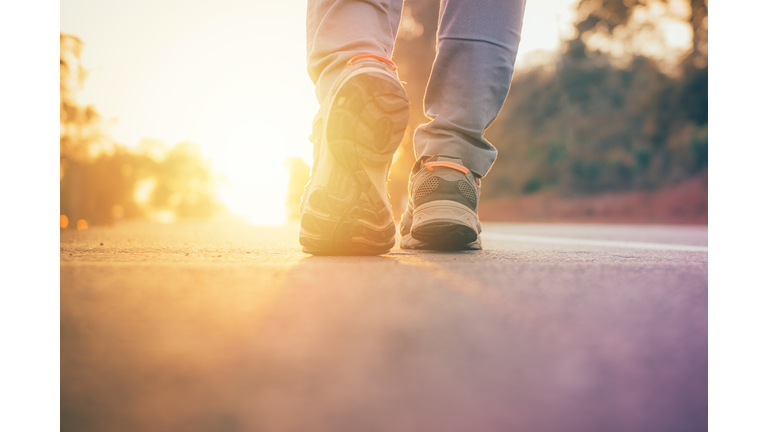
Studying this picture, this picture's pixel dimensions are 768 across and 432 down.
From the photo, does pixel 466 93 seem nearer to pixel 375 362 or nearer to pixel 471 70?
pixel 471 70

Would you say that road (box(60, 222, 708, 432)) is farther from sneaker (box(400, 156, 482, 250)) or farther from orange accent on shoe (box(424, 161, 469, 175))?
orange accent on shoe (box(424, 161, 469, 175))

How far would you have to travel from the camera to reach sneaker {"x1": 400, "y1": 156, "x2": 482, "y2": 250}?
103cm

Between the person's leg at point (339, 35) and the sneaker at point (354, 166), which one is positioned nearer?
the sneaker at point (354, 166)

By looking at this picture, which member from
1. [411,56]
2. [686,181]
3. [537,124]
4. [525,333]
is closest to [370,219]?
[525,333]

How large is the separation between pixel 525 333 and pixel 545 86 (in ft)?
57.5

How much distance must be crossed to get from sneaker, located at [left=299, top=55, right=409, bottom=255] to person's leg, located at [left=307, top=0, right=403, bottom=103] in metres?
0.08

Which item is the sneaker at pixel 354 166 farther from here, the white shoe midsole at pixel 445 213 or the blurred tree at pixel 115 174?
the blurred tree at pixel 115 174

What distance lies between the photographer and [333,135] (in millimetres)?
938

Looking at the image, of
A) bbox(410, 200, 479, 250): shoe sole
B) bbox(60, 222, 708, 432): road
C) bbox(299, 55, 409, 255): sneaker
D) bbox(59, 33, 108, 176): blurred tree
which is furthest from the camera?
bbox(59, 33, 108, 176): blurred tree

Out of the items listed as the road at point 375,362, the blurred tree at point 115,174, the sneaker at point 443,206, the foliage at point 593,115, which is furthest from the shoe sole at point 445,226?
the foliage at point 593,115

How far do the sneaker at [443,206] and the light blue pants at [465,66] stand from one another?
0.17 ft

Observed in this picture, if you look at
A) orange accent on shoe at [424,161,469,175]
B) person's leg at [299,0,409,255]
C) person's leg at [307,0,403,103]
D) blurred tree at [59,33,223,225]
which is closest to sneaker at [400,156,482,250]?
orange accent on shoe at [424,161,469,175]

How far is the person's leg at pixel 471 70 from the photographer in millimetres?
1199
